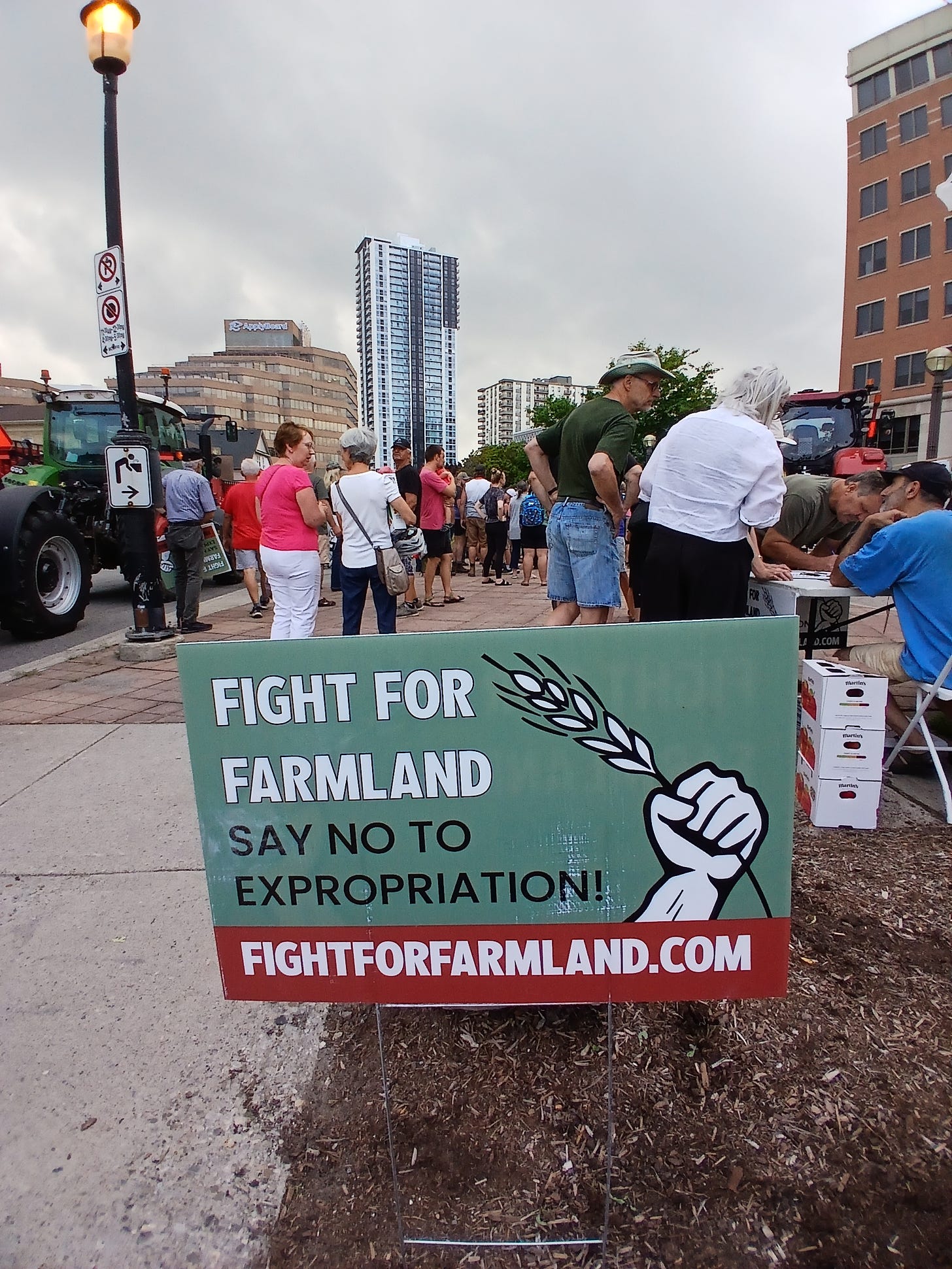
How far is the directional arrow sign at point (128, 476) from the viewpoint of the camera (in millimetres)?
5820

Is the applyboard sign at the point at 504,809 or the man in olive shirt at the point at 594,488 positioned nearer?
the applyboard sign at the point at 504,809

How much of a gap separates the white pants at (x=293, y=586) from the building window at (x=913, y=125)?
5247 cm

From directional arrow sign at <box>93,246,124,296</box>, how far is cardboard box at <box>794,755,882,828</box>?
605cm

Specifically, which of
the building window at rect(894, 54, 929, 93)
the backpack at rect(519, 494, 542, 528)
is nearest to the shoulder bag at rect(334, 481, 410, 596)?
the backpack at rect(519, 494, 542, 528)

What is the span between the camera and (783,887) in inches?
57.6

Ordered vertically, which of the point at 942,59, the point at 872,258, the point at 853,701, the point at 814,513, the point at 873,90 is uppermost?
the point at 873,90

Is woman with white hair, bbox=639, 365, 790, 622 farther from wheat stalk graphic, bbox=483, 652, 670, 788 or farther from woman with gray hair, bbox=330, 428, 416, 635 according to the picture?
woman with gray hair, bbox=330, 428, 416, 635

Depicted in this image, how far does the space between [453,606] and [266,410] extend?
11858 centimetres

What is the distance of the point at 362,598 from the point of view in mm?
5270

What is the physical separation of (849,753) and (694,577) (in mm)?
928

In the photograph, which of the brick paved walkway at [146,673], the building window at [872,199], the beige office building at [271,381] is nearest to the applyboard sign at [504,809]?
the brick paved walkway at [146,673]

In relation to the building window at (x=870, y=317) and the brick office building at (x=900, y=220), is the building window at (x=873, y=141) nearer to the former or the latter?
the brick office building at (x=900, y=220)

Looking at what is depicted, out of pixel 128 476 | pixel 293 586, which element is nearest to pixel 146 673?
pixel 128 476

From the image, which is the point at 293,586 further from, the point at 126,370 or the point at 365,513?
the point at 126,370
